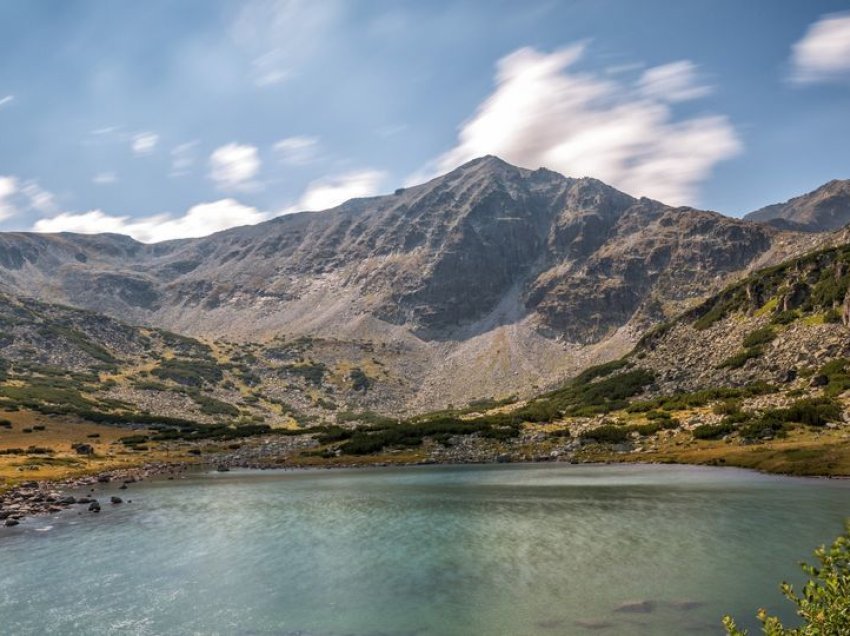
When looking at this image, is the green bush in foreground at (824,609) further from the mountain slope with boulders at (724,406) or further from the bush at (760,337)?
the bush at (760,337)

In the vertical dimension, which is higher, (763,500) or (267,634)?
(267,634)

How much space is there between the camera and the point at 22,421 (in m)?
169

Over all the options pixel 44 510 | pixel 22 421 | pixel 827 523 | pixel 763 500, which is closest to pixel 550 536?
pixel 827 523

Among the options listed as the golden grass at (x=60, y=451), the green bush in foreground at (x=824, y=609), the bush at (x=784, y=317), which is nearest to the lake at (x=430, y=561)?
the green bush in foreground at (x=824, y=609)

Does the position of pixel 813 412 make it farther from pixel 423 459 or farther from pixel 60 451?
pixel 60 451

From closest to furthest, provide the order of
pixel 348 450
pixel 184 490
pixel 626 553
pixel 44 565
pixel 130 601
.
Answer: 1. pixel 130 601
2. pixel 626 553
3. pixel 44 565
4. pixel 184 490
5. pixel 348 450

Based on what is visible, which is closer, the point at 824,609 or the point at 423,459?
the point at 824,609

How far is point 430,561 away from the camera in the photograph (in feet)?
143

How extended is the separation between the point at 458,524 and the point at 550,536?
36.0ft

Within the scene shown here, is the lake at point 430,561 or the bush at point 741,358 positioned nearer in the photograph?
the lake at point 430,561

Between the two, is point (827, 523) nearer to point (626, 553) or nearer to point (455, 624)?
point (626, 553)

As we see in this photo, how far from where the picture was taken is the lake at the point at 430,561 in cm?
3108

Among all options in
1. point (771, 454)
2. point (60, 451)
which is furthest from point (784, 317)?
point (60, 451)

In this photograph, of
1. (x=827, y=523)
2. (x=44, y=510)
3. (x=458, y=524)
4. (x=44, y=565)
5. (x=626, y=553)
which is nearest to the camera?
(x=626, y=553)
